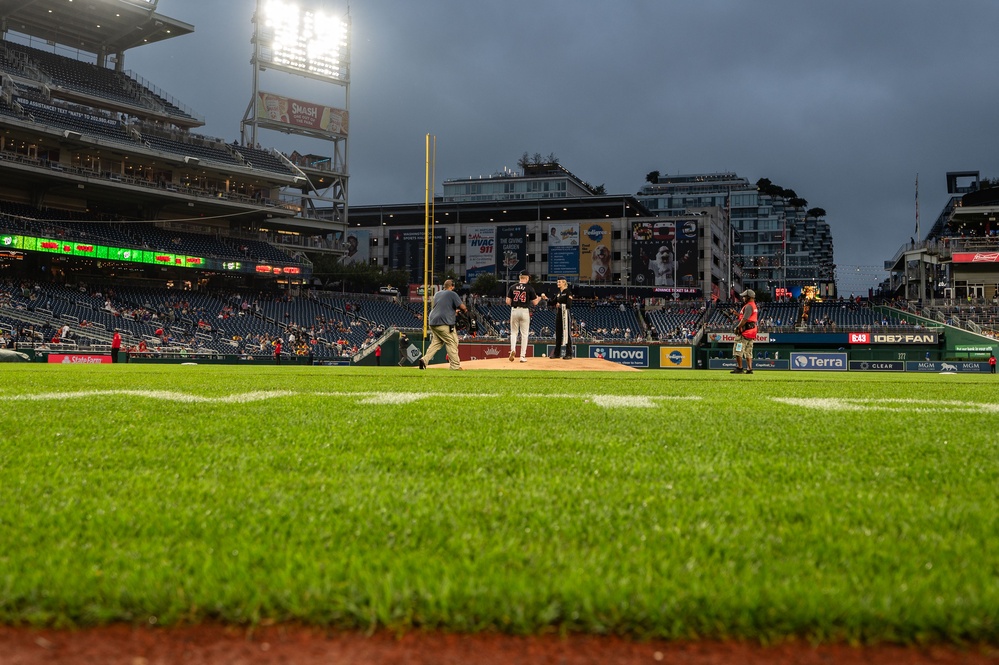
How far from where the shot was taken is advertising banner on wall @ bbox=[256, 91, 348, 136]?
65812mm

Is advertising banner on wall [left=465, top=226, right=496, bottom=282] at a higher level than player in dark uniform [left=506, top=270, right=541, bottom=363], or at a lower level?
higher

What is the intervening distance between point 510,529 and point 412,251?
9060cm

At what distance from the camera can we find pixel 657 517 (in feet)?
8.46

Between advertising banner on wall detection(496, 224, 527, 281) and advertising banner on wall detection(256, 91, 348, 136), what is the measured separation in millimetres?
23268

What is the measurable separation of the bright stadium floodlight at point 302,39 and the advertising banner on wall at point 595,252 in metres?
30.4

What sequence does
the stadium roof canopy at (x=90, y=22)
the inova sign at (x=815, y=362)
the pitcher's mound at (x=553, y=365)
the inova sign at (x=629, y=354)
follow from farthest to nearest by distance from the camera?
the stadium roof canopy at (x=90, y=22) < the inova sign at (x=629, y=354) < the inova sign at (x=815, y=362) < the pitcher's mound at (x=553, y=365)

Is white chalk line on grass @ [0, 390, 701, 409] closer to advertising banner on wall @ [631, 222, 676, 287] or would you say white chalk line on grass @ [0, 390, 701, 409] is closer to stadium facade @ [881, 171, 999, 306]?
stadium facade @ [881, 171, 999, 306]

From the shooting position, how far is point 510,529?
2.42 m

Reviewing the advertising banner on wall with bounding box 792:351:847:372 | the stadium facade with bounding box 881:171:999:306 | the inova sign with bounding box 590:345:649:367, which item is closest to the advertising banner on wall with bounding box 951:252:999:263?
the stadium facade with bounding box 881:171:999:306

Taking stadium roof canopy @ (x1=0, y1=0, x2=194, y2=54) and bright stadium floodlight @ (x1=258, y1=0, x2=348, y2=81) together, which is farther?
bright stadium floodlight @ (x1=258, y1=0, x2=348, y2=81)

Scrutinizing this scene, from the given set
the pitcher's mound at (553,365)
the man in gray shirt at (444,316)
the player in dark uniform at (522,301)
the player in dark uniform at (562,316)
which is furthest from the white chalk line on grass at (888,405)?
the player in dark uniform at (562,316)

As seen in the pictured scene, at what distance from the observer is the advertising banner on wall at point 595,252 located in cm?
8188

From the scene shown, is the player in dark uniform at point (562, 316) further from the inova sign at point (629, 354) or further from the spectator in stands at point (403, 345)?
the spectator in stands at point (403, 345)

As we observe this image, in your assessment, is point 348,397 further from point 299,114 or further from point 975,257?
point 299,114
